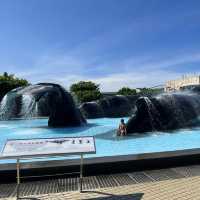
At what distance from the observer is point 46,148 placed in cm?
A: 559

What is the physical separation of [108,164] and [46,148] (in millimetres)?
1883

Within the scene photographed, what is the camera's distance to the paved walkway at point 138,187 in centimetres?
553

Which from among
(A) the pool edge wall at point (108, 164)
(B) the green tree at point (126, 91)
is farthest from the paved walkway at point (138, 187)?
(B) the green tree at point (126, 91)

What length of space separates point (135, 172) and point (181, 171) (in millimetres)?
1045

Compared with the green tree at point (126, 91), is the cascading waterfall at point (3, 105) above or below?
below

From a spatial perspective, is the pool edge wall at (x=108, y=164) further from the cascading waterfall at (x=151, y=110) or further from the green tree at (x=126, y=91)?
the green tree at (x=126, y=91)

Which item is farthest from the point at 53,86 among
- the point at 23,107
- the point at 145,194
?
the point at 145,194

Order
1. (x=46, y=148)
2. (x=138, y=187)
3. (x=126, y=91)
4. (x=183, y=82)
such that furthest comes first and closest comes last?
(x=183, y=82) < (x=126, y=91) < (x=138, y=187) < (x=46, y=148)

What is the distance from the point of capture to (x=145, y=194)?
5.62m

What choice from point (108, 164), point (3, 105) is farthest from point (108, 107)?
point (108, 164)

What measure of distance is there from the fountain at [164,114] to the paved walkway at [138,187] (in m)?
8.86

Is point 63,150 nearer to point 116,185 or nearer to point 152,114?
point 116,185

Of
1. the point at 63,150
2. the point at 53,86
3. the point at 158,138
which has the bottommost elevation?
the point at 158,138

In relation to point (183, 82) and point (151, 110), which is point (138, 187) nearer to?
point (151, 110)
